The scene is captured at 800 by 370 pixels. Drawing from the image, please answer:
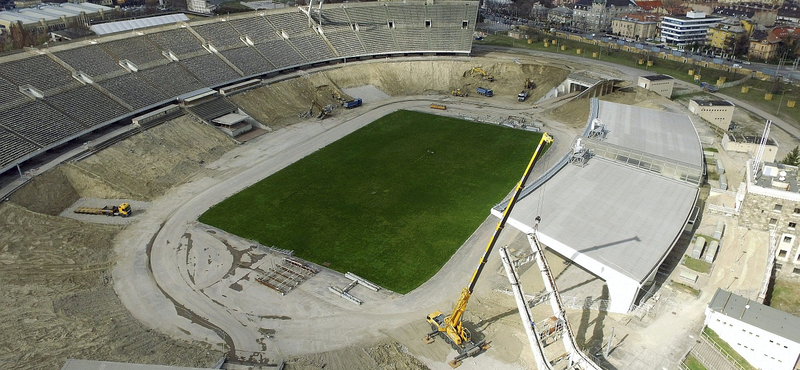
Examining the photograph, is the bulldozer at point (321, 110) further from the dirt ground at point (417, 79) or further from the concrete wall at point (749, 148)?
the concrete wall at point (749, 148)

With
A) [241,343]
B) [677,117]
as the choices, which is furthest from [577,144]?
[241,343]

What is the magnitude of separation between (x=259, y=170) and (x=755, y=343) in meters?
55.1

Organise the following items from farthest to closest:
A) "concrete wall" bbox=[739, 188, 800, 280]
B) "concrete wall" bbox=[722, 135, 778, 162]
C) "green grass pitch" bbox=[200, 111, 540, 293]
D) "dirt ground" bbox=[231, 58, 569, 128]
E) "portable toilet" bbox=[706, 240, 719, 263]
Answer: "dirt ground" bbox=[231, 58, 569, 128] < "concrete wall" bbox=[722, 135, 778, 162] < "green grass pitch" bbox=[200, 111, 540, 293] < "concrete wall" bbox=[739, 188, 800, 280] < "portable toilet" bbox=[706, 240, 719, 263]

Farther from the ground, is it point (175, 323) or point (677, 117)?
point (677, 117)

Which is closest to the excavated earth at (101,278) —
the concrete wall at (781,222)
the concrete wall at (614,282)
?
the concrete wall at (614,282)

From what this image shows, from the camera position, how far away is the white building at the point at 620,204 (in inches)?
1528

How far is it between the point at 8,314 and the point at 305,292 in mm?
22363

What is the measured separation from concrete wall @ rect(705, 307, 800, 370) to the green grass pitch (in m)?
22.2

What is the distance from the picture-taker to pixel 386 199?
5947 cm

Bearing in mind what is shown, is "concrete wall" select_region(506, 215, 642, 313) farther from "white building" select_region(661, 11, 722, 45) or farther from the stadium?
"white building" select_region(661, 11, 722, 45)

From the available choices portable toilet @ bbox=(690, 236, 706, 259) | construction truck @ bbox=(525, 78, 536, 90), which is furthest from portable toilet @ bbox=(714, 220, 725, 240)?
construction truck @ bbox=(525, 78, 536, 90)

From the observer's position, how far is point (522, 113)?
89.9m

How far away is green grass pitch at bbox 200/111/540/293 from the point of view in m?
49.3

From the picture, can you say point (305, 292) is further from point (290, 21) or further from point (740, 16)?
point (740, 16)
